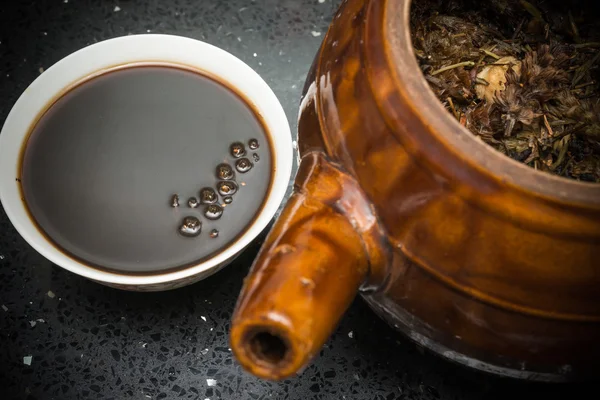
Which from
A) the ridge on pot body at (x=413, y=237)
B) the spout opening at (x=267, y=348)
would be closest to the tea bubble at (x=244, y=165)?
the ridge on pot body at (x=413, y=237)

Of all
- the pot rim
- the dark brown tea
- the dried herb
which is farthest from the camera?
the dark brown tea

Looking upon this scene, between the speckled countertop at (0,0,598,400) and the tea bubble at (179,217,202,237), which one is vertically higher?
the tea bubble at (179,217,202,237)

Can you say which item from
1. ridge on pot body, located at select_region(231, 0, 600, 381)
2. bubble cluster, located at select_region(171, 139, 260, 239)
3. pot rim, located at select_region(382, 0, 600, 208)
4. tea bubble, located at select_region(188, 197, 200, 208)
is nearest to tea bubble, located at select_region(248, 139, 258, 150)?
bubble cluster, located at select_region(171, 139, 260, 239)

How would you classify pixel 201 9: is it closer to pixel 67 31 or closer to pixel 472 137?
pixel 67 31

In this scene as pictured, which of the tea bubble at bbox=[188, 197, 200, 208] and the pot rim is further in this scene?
the tea bubble at bbox=[188, 197, 200, 208]

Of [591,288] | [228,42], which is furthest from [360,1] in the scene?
[228,42]

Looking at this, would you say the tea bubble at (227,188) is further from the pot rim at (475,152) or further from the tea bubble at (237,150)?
the pot rim at (475,152)

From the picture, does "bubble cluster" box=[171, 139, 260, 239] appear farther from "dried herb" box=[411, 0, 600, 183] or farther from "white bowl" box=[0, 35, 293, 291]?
"dried herb" box=[411, 0, 600, 183]
